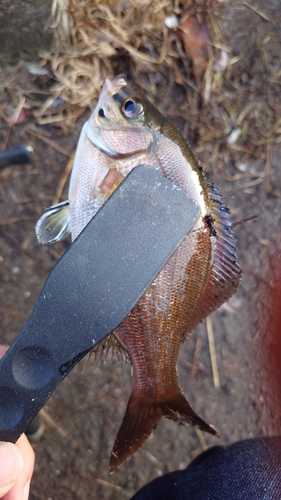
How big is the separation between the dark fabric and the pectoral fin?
1.10m

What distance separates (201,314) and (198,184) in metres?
0.49

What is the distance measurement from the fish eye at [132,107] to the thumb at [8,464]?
3.87ft

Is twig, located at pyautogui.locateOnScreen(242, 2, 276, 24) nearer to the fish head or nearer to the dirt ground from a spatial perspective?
the dirt ground

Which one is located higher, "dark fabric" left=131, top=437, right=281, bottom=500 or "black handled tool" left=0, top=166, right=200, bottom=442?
"black handled tool" left=0, top=166, right=200, bottom=442

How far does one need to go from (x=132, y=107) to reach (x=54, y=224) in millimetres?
534

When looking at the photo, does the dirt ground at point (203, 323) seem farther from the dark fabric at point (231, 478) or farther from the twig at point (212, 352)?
the dark fabric at point (231, 478)

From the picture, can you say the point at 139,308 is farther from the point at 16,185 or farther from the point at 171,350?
the point at 16,185

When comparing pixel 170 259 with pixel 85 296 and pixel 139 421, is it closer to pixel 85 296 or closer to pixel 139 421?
pixel 85 296

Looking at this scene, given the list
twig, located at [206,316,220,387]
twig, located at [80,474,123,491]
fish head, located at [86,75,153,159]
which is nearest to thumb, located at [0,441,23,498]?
fish head, located at [86,75,153,159]

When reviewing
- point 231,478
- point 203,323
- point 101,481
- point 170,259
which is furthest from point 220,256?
point 101,481

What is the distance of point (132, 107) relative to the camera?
5.38ft

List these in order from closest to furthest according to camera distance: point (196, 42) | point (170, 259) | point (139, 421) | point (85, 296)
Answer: point (85, 296), point (170, 259), point (139, 421), point (196, 42)

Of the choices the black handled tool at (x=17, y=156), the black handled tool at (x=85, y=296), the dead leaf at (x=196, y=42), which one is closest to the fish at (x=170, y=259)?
the black handled tool at (x=17, y=156)

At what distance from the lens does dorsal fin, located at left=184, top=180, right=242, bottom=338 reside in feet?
4.99
